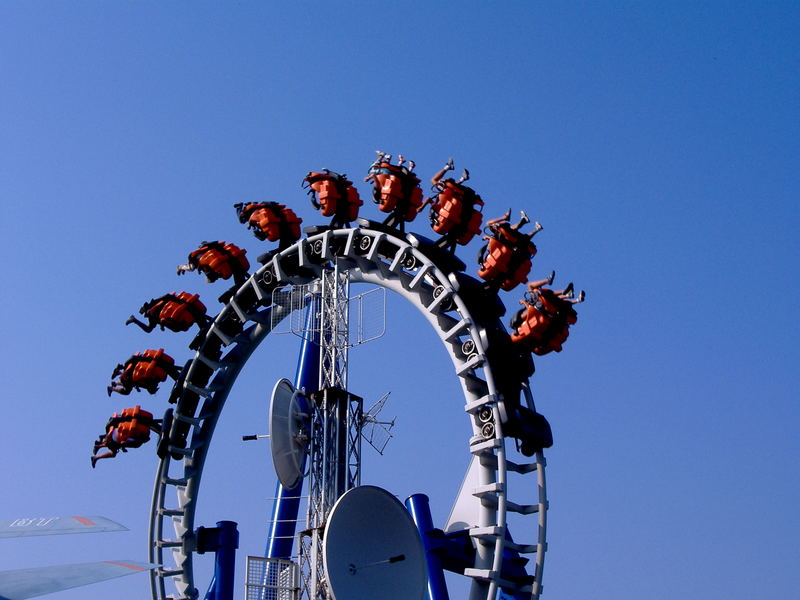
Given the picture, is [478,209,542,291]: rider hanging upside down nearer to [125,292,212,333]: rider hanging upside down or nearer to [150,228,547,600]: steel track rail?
[150,228,547,600]: steel track rail

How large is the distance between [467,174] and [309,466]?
8.07 metres

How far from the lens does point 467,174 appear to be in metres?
28.1

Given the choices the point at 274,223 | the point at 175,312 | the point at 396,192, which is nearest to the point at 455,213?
the point at 396,192

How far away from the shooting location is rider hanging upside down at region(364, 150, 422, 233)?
28578 mm

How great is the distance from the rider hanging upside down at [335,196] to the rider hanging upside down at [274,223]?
4.93ft

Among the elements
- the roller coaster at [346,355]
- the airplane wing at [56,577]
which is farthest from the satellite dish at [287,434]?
the airplane wing at [56,577]

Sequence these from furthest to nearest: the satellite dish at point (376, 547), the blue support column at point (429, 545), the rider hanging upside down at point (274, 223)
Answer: the rider hanging upside down at point (274, 223) < the blue support column at point (429, 545) < the satellite dish at point (376, 547)

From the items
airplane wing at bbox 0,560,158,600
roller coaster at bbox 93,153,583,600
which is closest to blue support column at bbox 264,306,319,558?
roller coaster at bbox 93,153,583,600

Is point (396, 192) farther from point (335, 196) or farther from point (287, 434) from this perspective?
point (287, 434)

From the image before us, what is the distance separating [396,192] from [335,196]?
2.10 meters

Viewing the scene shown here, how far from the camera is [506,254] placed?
26312 millimetres

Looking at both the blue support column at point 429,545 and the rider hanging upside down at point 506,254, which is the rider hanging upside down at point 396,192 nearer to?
the rider hanging upside down at point 506,254

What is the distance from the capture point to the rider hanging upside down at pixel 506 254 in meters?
26.4

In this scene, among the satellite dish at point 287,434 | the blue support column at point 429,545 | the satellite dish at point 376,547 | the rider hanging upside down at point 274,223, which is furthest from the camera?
the rider hanging upside down at point 274,223
